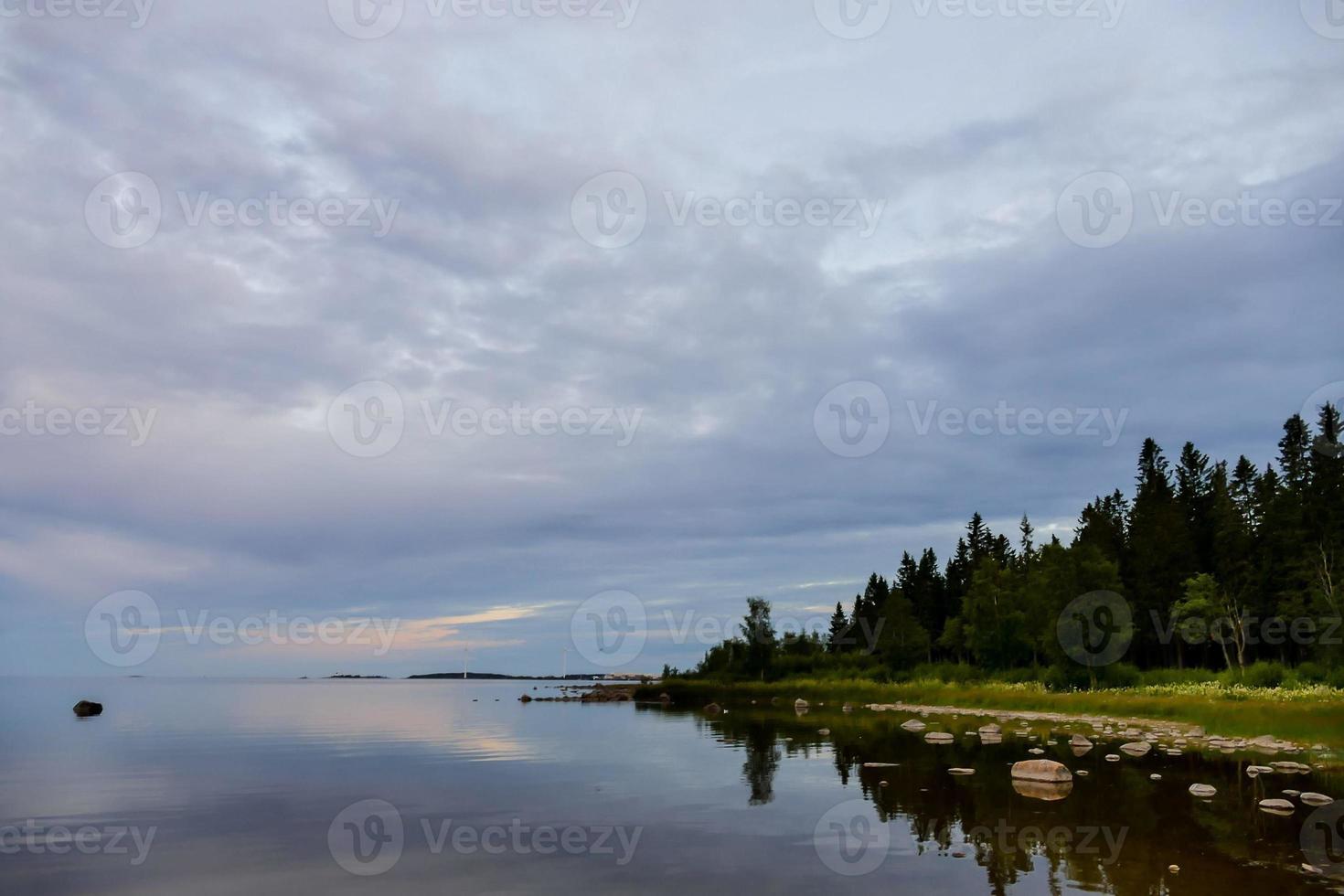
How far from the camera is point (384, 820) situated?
27828mm

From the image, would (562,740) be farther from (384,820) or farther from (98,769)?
(384,820)

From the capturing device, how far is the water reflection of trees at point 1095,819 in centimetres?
1886

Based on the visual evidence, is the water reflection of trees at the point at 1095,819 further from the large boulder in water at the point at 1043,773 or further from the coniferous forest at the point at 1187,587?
the coniferous forest at the point at 1187,587

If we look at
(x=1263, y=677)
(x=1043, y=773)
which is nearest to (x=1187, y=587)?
(x=1263, y=677)

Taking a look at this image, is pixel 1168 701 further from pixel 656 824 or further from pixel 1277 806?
pixel 656 824

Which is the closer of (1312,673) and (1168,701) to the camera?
(1168,701)

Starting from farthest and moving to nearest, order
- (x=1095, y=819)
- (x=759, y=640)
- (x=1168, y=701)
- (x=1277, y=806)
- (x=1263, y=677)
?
(x=759, y=640) → (x=1263, y=677) → (x=1168, y=701) → (x=1277, y=806) → (x=1095, y=819)

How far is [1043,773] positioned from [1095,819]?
670cm

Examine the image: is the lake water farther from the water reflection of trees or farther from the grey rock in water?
the grey rock in water

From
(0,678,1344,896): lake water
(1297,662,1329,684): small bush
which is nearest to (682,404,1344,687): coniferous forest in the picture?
(1297,662,1329,684): small bush

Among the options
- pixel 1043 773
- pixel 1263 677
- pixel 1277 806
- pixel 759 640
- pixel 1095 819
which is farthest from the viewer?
pixel 759 640

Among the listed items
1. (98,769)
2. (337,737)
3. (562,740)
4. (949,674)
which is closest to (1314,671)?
(949,674)

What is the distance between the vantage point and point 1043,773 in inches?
1227

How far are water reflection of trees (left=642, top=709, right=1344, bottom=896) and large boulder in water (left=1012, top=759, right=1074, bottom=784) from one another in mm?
741
